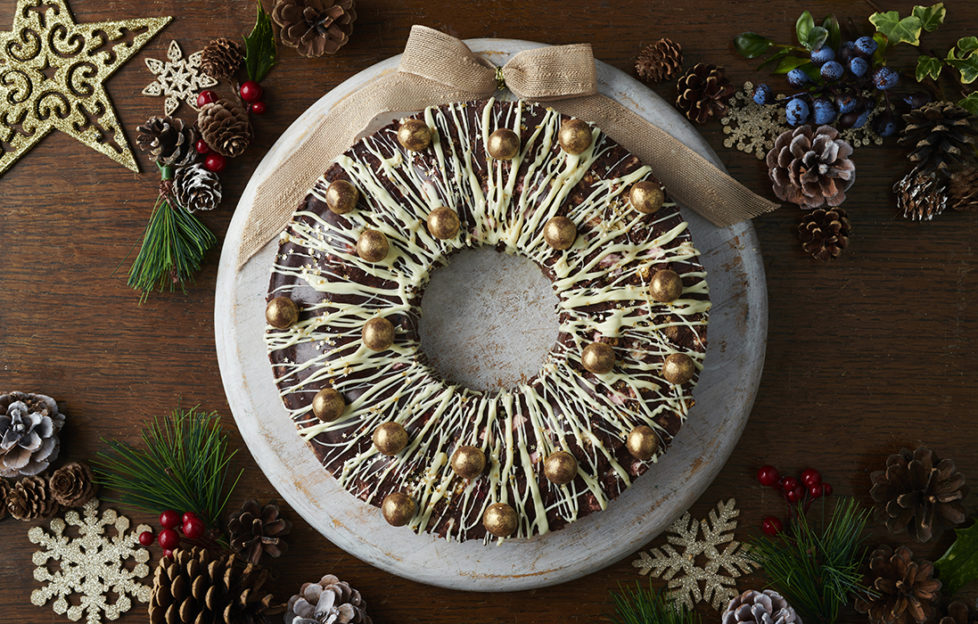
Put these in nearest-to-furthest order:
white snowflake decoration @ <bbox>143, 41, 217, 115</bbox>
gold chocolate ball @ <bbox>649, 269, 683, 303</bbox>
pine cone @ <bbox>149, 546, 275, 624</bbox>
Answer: gold chocolate ball @ <bbox>649, 269, 683, 303</bbox>
pine cone @ <bbox>149, 546, 275, 624</bbox>
white snowflake decoration @ <bbox>143, 41, 217, 115</bbox>

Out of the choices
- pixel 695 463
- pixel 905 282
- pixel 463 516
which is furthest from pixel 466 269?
pixel 905 282

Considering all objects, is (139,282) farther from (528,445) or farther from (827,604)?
(827,604)

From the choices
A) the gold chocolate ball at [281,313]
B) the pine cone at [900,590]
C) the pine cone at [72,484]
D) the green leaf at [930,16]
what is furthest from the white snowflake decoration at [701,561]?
the pine cone at [72,484]

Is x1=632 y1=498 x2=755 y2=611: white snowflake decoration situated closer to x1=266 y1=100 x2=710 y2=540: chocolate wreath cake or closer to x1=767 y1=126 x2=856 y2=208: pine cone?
x1=266 y1=100 x2=710 y2=540: chocolate wreath cake

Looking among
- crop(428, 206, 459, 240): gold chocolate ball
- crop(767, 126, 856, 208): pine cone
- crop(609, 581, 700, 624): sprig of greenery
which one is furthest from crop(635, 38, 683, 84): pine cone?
crop(609, 581, 700, 624): sprig of greenery

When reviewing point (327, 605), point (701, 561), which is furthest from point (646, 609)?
point (327, 605)

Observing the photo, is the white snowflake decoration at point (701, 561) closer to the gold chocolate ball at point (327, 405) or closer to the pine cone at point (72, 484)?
the gold chocolate ball at point (327, 405)

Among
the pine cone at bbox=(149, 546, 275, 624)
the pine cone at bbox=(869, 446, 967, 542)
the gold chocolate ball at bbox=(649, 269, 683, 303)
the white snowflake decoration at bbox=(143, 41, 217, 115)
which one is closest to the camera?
the gold chocolate ball at bbox=(649, 269, 683, 303)
